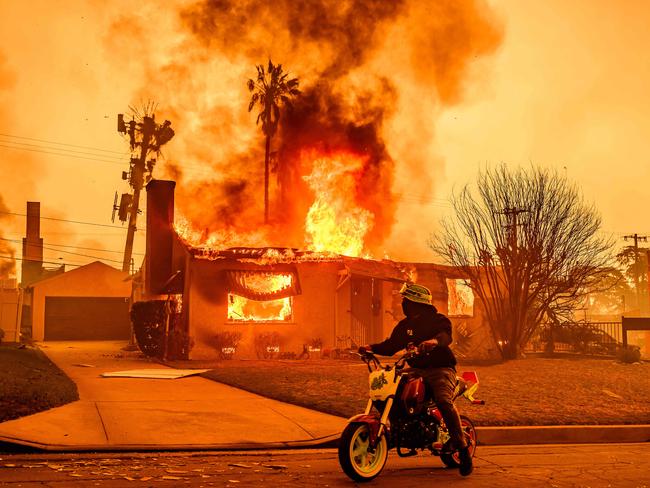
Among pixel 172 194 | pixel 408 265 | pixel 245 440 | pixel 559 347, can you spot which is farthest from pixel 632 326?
pixel 245 440

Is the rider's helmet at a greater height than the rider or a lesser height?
greater

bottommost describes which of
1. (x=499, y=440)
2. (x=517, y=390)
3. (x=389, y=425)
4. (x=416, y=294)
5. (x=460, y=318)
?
(x=499, y=440)

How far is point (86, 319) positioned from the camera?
4184 cm

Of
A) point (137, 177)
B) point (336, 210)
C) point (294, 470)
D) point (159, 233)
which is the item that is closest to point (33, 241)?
point (137, 177)

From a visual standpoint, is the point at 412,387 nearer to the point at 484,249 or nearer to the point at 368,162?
the point at 484,249

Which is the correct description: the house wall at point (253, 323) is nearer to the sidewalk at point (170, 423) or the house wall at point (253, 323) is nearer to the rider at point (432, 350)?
the sidewalk at point (170, 423)

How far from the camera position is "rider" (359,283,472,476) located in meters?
6.80

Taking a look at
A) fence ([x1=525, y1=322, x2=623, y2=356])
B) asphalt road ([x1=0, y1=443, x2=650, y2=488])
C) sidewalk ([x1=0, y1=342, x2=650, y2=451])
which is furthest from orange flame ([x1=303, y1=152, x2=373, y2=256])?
asphalt road ([x1=0, y1=443, x2=650, y2=488])

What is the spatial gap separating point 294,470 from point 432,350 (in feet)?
5.78

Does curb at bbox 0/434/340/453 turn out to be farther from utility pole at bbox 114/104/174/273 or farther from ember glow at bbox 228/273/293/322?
utility pole at bbox 114/104/174/273

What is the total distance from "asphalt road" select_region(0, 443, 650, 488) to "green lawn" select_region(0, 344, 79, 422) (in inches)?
94.5

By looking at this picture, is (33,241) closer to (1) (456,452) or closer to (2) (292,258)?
(2) (292,258)

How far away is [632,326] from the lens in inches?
987

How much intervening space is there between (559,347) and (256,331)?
1334 centimetres
